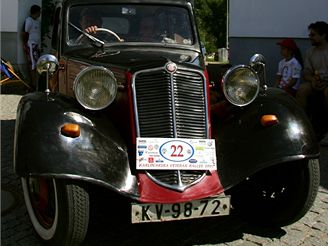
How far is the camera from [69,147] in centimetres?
320

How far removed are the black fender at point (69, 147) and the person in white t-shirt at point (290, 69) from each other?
4.31 meters

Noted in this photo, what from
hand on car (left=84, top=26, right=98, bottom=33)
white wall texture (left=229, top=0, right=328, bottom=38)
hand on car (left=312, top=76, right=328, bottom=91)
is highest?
white wall texture (left=229, top=0, right=328, bottom=38)

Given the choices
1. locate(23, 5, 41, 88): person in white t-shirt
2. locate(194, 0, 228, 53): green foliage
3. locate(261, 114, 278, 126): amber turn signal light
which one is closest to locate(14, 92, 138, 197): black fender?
locate(261, 114, 278, 126): amber turn signal light

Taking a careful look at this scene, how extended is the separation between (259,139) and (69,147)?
4.49 feet

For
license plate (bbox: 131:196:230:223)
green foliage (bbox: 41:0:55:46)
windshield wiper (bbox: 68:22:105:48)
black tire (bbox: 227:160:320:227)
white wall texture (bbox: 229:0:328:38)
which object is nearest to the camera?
license plate (bbox: 131:196:230:223)

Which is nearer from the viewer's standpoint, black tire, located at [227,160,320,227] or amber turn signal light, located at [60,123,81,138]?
amber turn signal light, located at [60,123,81,138]

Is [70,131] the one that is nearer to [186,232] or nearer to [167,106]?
[167,106]

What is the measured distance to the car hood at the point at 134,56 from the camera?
3723 millimetres

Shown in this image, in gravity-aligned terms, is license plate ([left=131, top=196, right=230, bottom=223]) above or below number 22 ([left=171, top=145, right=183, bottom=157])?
below

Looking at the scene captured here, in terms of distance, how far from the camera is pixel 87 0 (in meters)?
4.82

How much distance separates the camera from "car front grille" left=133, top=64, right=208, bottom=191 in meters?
3.50

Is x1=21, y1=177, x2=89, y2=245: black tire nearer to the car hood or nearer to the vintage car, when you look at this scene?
the vintage car

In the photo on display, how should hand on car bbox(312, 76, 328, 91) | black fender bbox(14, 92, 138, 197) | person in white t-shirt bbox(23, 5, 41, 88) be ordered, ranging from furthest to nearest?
person in white t-shirt bbox(23, 5, 41, 88) → hand on car bbox(312, 76, 328, 91) → black fender bbox(14, 92, 138, 197)

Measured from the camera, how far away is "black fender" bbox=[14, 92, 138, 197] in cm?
311
